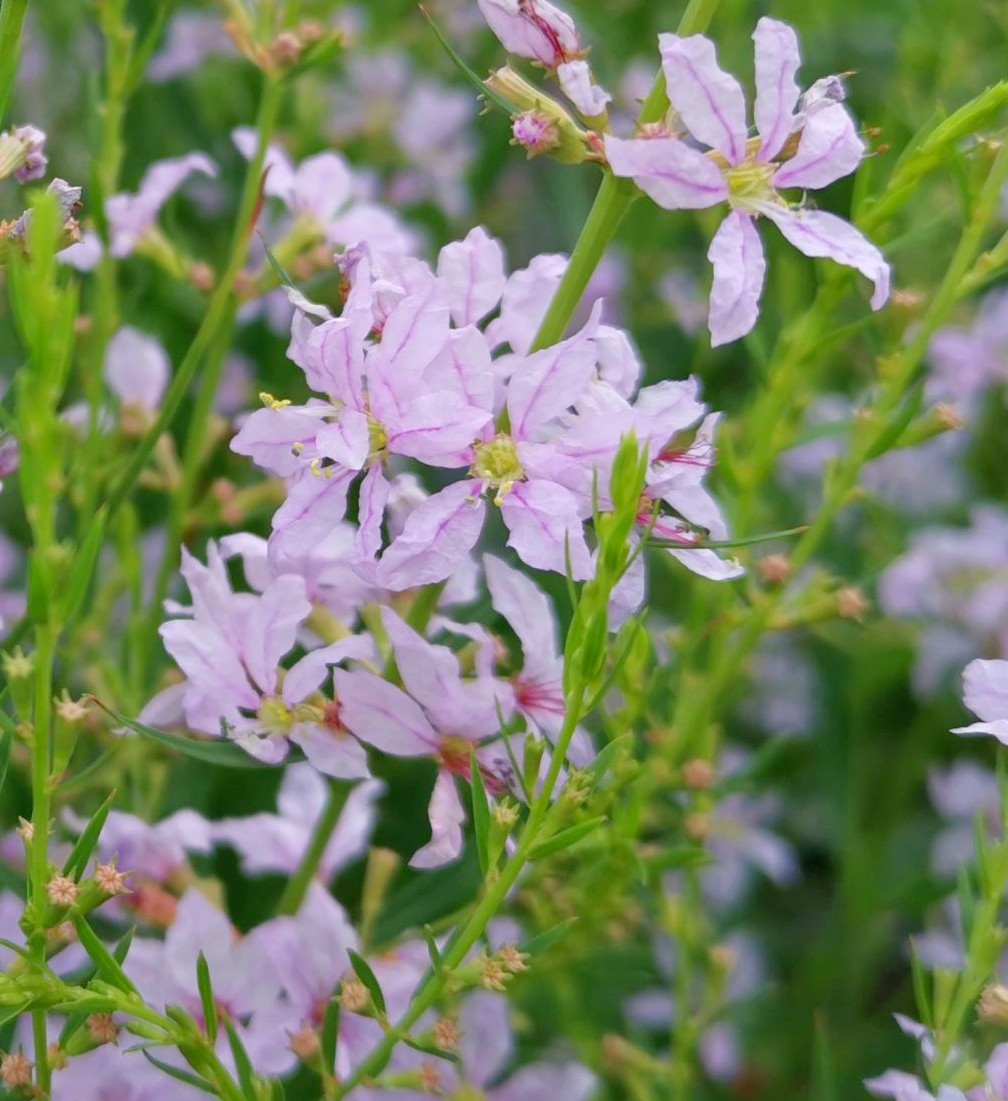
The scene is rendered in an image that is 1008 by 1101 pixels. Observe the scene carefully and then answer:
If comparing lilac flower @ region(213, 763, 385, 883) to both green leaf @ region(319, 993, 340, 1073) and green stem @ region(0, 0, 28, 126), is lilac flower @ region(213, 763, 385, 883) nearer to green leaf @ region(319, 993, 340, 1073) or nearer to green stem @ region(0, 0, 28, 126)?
green leaf @ region(319, 993, 340, 1073)

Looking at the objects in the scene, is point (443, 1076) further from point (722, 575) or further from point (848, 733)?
point (848, 733)

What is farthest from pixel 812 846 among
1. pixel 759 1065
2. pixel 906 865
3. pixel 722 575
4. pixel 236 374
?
pixel 722 575

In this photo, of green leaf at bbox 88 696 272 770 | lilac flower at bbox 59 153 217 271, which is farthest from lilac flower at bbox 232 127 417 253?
green leaf at bbox 88 696 272 770

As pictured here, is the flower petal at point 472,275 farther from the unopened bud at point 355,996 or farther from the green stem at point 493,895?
the unopened bud at point 355,996

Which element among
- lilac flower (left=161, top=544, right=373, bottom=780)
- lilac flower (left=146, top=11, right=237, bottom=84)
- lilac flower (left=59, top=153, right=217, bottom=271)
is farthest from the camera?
lilac flower (left=146, top=11, right=237, bottom=84)

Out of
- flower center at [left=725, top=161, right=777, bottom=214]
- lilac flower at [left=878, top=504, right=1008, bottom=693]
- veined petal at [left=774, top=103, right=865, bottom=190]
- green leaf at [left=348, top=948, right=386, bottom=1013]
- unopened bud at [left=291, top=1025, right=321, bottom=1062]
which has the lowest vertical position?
lilac flower at [left=878, top=504, right=1008, bottom=693]

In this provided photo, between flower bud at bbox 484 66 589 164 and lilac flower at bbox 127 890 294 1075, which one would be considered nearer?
flower bud at bbox 484 66 589 164

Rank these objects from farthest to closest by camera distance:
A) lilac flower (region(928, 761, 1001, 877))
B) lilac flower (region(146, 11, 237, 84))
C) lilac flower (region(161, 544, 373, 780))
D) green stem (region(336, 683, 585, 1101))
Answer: lilac flower (region(146, 11, 237, 84)), lilac flower (region(928, 761, 1001, 877)), lilac flower (region(161, 544, 373, 780)), green stem (region(336, 683, 585, 1101))
